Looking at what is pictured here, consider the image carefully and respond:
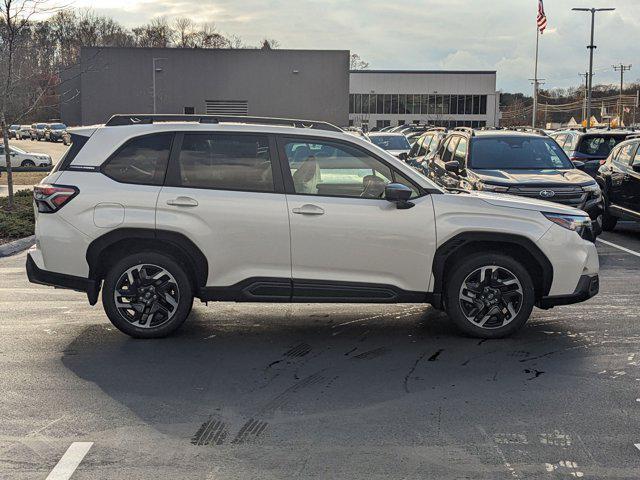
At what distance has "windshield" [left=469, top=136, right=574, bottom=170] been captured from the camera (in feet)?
42.5

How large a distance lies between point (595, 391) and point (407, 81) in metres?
110

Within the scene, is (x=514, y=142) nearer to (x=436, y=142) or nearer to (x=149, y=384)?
(x=436, y=142)

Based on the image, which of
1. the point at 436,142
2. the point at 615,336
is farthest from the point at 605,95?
the point at 615,336

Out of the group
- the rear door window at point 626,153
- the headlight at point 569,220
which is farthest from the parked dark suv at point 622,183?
the headlight at point 569,220

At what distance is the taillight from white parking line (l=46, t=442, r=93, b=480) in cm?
273

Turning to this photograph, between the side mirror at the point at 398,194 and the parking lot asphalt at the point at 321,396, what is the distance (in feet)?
3.91

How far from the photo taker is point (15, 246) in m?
12.4

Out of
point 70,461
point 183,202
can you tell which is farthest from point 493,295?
point 70,461

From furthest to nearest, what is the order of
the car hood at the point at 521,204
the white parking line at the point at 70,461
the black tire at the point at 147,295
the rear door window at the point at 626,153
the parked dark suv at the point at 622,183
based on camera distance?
1. the rear door window at the point at 626,153
2. the parked dark suv at the point at 622,183
3. the car hood at the point at 521,204
4. the black tire at the point at 147,295
5. the white parking line at the point at 70,461

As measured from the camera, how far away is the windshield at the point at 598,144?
18703 millimetres

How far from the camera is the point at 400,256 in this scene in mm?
6746

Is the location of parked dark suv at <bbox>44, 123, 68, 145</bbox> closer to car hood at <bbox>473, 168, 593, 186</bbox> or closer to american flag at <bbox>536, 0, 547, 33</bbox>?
american flag at <bbox>536, 0, 547, 33</bbox>

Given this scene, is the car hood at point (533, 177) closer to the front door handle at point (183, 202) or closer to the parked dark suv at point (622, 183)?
the parked dark suv at point (622, 183)

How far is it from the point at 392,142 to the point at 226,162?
68.4ft
